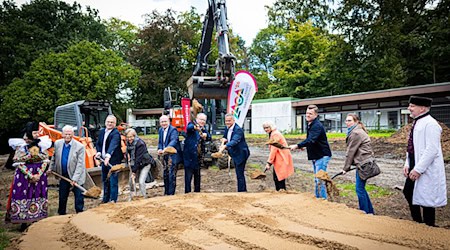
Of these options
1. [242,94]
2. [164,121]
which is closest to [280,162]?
[164,121]

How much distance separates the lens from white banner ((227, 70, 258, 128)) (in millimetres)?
7230

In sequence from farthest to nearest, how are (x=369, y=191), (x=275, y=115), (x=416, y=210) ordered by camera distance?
(x=275, y=115) → (x=369, y=191) → (x=416, y=210)

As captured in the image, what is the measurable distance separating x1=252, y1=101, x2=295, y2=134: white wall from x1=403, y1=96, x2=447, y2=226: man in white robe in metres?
21.2

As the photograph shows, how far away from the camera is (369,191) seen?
6.92 meters

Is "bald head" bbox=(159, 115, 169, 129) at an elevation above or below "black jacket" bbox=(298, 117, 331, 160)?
above

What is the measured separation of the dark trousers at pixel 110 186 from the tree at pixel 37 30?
998 centimetres

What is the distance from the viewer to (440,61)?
72.4 ft

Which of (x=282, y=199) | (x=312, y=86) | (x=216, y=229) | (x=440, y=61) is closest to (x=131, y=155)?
(x=282, y=199)

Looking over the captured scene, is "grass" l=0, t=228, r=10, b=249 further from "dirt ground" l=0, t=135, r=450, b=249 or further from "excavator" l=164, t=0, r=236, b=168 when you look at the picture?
"excavator" l=164, t=0, r=236, b=168

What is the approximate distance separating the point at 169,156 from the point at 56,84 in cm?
1810

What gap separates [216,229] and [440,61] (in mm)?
23663

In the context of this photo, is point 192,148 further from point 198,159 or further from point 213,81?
point 213,81

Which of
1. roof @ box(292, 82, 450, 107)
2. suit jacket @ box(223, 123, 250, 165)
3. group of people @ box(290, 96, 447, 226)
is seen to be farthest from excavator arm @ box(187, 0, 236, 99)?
roof @ box(292, 82, 450, 107)

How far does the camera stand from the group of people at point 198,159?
3453 mm
